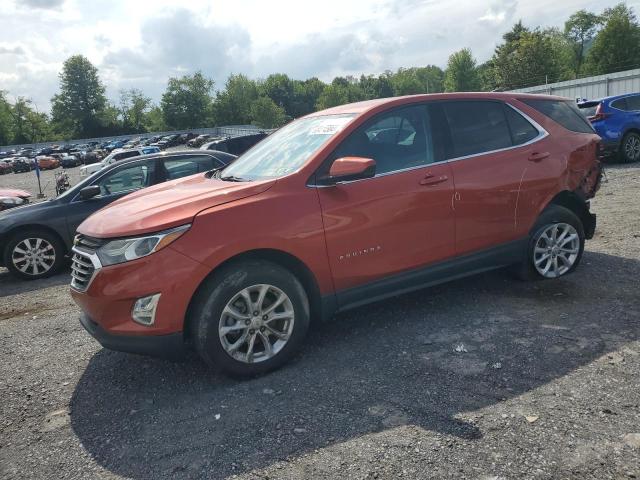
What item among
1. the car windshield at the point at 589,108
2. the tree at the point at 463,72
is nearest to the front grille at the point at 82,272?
the car windshield at the point at 589,108

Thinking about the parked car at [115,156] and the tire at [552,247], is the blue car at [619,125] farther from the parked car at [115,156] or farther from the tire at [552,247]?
the parked car at [115,156]

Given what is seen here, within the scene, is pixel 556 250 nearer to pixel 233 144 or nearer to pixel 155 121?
pixel 233 144

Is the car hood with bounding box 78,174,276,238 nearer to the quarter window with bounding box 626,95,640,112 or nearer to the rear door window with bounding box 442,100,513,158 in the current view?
the rear door window with bounding box 442,100,513,158

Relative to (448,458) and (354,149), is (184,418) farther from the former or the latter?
(354,149)

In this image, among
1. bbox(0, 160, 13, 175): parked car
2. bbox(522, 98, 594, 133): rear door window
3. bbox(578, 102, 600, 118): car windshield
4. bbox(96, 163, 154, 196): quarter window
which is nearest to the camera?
bbox(522, 98, 594, 133): rear door window

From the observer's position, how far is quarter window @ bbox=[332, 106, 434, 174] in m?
3.97

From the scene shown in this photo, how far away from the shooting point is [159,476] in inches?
106

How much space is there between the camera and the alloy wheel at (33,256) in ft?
23.7

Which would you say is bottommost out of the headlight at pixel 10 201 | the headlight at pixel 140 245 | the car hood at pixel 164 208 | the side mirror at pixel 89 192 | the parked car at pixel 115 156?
the headlight at pixel 140 245

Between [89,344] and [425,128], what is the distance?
3.37 m

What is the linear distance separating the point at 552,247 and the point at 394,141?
1941 mm

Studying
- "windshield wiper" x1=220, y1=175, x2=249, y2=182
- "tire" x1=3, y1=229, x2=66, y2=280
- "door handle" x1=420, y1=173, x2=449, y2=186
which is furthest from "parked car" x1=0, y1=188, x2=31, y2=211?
"door handle" x1=420, y1=173, x2=449, y2=186

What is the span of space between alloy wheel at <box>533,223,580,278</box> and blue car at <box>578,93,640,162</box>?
337 inches

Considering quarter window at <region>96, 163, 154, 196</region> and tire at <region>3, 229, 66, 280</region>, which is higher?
quarter window at <region>96, 163, 154, 196</region>
